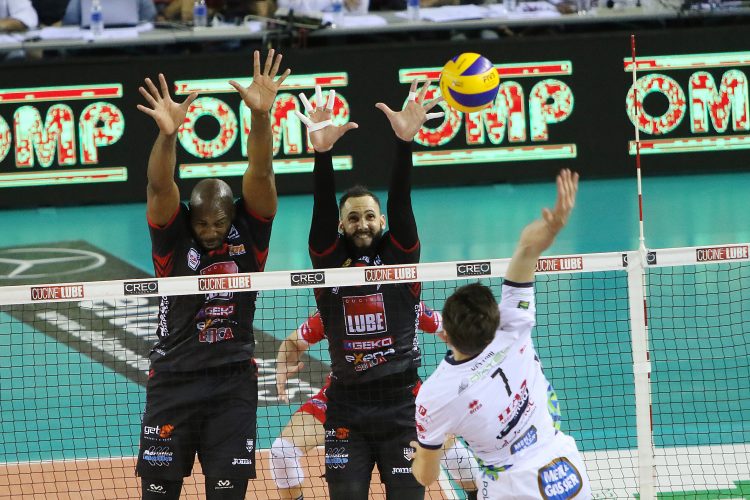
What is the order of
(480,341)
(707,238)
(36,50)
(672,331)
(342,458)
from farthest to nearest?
(36,50), (707,238), (672,331), (342,458), (480,341)

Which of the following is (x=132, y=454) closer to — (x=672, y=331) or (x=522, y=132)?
(x=672, y=331)

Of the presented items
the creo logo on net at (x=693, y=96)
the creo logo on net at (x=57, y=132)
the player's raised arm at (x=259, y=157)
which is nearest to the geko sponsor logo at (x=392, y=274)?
the player's raised arm at (x=259, y=157)

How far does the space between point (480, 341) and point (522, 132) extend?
14.5 m

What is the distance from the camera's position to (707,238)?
16766 mm

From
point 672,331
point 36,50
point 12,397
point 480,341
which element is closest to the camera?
point 480,341

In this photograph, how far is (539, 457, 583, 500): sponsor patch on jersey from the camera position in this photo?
6367 millimetres

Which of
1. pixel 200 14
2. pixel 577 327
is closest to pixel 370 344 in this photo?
pixel 577 327

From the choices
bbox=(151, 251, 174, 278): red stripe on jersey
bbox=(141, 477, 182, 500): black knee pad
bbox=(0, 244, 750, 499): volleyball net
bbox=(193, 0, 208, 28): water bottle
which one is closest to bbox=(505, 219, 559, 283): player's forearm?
bbox=(0, 244, 750, 499): volleyball net

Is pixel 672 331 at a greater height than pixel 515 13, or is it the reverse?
pixel 515 13

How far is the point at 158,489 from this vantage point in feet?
26.2

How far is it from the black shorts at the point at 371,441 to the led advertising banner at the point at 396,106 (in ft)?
39.3

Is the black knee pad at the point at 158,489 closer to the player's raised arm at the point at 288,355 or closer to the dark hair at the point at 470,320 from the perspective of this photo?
the player's raised arm at the point at 288,355

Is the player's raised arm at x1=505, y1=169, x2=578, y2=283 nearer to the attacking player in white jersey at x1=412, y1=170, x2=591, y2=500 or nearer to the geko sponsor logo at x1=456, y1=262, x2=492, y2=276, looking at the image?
the attacking player in white jersey at x1=412, y1=170, x2=591, y2=500

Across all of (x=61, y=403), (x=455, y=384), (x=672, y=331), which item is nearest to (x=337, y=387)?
(x=455, y=384)
